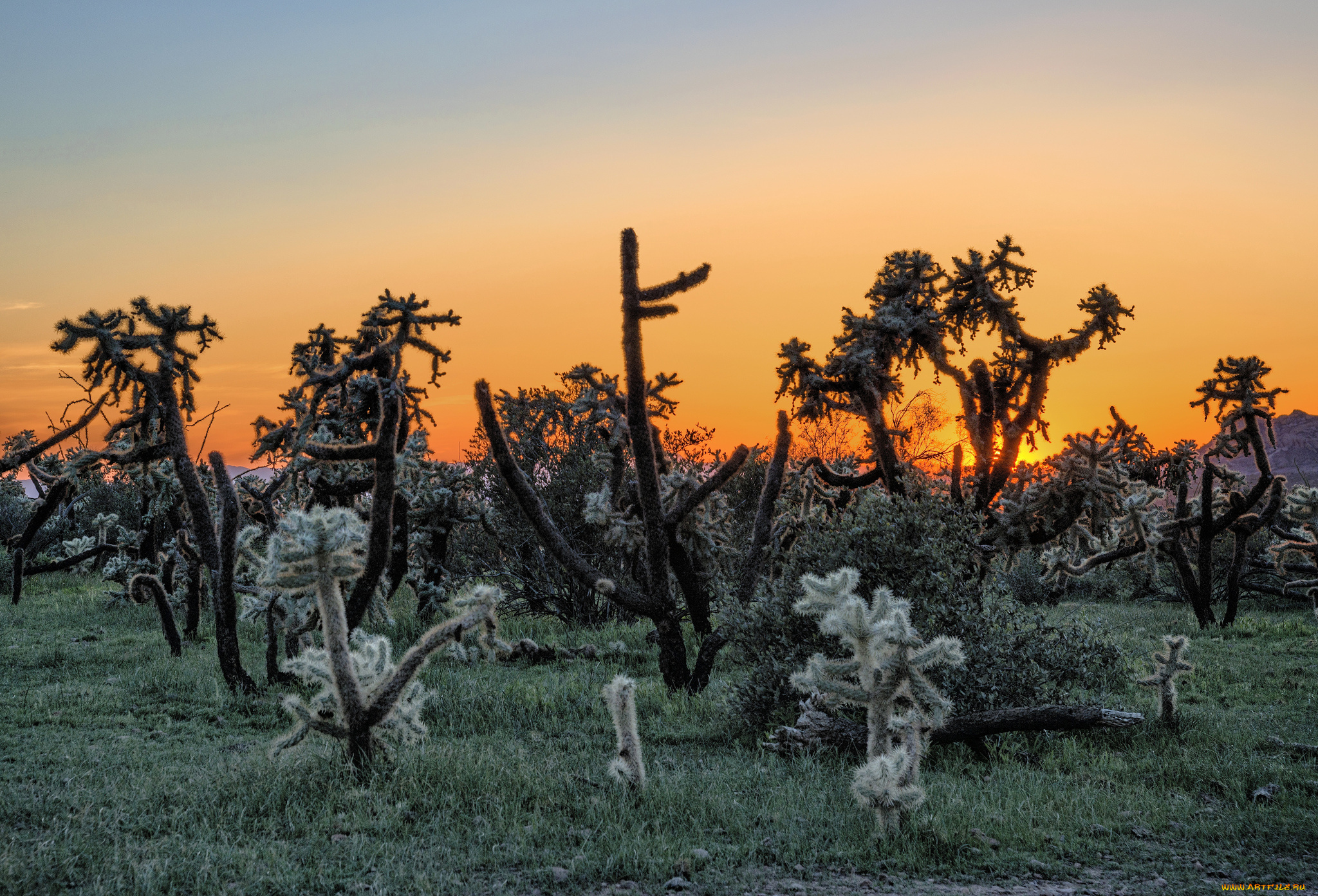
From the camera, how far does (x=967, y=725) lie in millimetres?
8508

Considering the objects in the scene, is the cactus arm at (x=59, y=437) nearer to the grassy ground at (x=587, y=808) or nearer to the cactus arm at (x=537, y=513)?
the grassy ground at (x=587, y=808)

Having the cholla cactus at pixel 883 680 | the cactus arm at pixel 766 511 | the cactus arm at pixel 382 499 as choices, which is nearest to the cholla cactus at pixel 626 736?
the cholla cactus at pixel 883 680

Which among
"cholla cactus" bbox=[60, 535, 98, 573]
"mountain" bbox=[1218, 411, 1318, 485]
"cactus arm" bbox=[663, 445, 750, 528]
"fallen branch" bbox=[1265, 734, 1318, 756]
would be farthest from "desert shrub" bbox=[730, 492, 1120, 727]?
"mountain" bbox=[1218, 411, 1318, 485]

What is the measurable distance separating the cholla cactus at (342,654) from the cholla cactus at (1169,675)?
265 inches

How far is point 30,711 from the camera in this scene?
33.6 feet

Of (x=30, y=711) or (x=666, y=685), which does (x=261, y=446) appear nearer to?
(x=30, y=711)

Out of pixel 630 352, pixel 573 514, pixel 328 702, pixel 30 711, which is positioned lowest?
pixel 30 711

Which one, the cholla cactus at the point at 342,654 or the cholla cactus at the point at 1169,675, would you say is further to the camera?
the cholla cactus at the point at 1169,675

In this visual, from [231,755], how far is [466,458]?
13217mm

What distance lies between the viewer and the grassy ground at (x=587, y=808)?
5633 millimetres

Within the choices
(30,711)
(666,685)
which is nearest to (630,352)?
(666,685)

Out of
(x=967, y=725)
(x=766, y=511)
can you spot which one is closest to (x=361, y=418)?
(x=766, y=511)

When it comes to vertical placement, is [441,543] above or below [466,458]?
below

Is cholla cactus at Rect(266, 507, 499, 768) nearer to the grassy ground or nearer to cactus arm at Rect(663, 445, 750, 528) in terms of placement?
the grassy ground
